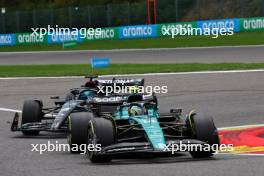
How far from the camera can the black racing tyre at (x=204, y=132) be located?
10.6 metres

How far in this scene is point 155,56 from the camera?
114ft

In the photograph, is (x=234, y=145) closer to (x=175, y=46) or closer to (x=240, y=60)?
(x=240, y=60)

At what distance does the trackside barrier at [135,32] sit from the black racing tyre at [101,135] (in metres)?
33.3

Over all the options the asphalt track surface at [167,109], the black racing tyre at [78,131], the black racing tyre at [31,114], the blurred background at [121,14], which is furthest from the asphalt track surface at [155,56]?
Result: the black racing tyre at [78,131]

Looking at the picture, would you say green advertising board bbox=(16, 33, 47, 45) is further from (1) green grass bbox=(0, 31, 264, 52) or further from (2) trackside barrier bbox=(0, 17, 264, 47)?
(1) green grass bbox=(0, 31, 264, 52)

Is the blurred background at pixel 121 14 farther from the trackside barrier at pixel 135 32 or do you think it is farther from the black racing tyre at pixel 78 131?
the black racing tyre at pixel 78 131

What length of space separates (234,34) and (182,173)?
35.0 meters

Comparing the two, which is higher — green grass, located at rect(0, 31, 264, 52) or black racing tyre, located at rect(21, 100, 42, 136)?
green grass, located at rect(0, 31, 264, 52)

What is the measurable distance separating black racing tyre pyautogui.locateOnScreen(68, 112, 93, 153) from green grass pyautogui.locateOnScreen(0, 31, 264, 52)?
27122 millimetres

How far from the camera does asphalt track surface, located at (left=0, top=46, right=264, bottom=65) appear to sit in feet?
103

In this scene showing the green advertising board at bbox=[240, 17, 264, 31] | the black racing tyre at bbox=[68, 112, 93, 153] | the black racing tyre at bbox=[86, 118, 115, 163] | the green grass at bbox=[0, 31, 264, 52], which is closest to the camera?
the black racing tyre at bbox=[86, 118, 115, 163]

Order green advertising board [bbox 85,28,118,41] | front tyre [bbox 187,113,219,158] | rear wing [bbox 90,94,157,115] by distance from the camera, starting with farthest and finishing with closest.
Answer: green advertising board [bbox 85,28,118,41]
rear wing [bbox 90,94,157,115]
front tyre [bbox 187,113,219,158]

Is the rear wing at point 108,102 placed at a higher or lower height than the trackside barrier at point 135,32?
lower

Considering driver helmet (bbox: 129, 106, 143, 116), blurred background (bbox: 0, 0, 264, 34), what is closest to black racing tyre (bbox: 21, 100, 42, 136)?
driver helmet (bbox: 129, 106, 143, 116)
